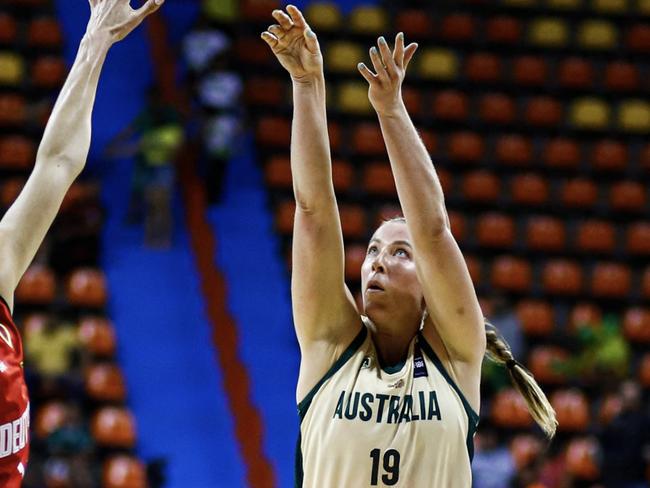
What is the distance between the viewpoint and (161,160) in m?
13.2

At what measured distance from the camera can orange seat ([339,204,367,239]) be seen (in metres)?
13.5

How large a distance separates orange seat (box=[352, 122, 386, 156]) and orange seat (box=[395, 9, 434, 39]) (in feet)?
5.87

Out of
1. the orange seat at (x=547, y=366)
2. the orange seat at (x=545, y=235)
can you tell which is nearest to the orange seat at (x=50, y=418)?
the orange seat at (x=547, y=366)

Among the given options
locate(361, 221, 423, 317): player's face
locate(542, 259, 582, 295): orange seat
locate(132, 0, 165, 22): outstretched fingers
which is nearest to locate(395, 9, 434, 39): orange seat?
locate(542, 259, 582, 295): orange seat

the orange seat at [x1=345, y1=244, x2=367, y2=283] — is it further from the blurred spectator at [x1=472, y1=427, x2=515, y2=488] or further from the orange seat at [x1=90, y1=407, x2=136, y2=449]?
the orange seat at [x1=90, y1=407, x2=136, y2=449]

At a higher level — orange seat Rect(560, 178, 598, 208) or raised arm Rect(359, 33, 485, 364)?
orange seat Rect(560, 178, 598, 208)

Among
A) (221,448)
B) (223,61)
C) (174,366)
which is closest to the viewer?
(221,448)

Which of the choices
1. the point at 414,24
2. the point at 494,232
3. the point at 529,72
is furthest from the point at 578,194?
the point at 414,24

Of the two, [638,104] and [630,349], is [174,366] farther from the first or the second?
[638,104]

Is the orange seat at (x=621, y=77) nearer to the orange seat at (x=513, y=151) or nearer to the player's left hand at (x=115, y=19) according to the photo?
the orange seat at (x=513, y=151)

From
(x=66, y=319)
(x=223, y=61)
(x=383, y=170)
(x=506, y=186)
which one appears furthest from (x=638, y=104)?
(x=66, y=319)

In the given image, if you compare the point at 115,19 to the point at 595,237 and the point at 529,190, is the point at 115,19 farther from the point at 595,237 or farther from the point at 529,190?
the point at 529,190

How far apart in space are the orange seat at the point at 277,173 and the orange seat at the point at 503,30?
3.57 metres

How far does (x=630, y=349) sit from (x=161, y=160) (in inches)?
211
